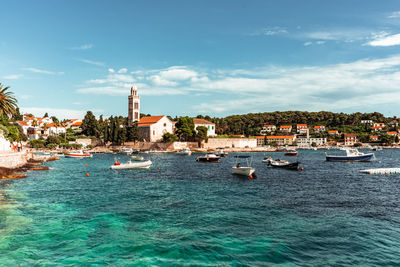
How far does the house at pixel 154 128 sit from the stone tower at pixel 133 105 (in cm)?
761

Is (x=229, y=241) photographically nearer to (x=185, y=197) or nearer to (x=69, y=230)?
(x=69, y=230)

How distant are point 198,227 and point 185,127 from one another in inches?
4225

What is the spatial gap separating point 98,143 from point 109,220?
117639mm

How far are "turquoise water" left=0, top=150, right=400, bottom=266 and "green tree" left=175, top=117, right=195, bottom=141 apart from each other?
9385 centimetres

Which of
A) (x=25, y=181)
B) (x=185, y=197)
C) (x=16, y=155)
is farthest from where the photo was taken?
(x=16, y=155)

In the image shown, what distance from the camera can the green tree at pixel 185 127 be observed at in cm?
12281

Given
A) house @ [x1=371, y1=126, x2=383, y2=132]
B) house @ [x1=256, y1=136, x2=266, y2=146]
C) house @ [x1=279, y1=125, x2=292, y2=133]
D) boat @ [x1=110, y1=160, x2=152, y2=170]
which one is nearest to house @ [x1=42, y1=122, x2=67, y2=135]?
boat @ [x1=110, y1=160, x2=152, y2=170]

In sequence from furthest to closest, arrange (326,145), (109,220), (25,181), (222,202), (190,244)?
(326,145) < (25,181) < (222,202) < (109,220) < (190,244)

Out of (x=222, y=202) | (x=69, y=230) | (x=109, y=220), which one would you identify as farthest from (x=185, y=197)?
(x=69, y=230)

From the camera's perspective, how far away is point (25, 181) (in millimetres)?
33781

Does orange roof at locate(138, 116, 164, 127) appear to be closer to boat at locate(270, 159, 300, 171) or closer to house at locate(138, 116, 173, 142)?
house at locate(138, 116, 173, 142)

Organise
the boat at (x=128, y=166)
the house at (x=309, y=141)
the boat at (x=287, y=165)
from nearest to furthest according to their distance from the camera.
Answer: the boat at (x=128, y=166) < the boat at (x=287, y=165) < the house at (x=309, y=141)

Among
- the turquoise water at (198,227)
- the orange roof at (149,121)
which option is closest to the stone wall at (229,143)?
the orange roof at (149,121)

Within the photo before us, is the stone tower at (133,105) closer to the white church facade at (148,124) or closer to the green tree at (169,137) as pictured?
the white church facade at (148,124)
